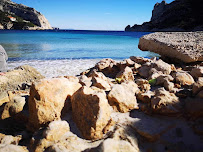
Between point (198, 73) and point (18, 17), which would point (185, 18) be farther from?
point (18, 17)

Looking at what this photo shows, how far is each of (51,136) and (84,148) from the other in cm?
40

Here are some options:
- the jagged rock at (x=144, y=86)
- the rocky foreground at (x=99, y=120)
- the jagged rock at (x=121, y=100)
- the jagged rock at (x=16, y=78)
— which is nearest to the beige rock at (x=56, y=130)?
the rocky foreground at (x=99, y=120)

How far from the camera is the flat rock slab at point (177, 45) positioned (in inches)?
170

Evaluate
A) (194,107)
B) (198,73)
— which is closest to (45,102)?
(194,107)

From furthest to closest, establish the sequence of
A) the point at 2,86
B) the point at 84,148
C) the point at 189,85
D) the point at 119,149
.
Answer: the point at 2,86 → the point at 189,85 → the point at 84,148 → the point at 119,149

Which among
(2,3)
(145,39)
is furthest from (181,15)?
(2,3)

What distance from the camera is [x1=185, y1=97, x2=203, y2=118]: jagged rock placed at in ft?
6.51

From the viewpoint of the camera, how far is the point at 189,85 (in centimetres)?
281

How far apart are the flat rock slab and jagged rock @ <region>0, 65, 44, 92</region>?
3995 mm

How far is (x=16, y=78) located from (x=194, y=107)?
4.79m

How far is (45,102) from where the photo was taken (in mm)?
2031

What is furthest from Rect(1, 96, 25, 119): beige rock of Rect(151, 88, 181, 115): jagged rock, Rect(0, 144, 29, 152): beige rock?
Rect(151, 88, 181, 115): jagged rock

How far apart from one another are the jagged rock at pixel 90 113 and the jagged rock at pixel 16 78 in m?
3.23

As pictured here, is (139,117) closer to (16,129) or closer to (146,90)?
(146,90)
